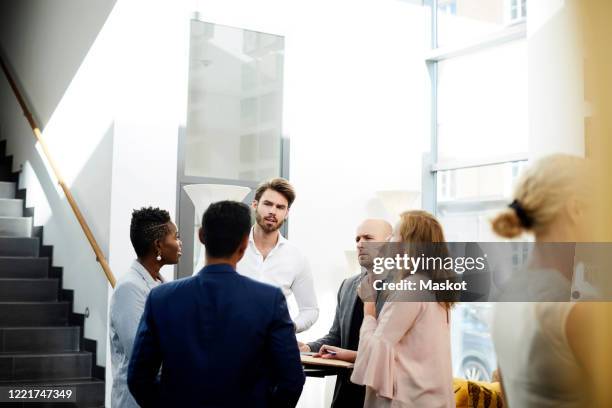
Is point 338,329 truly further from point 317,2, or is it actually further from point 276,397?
point 317,2

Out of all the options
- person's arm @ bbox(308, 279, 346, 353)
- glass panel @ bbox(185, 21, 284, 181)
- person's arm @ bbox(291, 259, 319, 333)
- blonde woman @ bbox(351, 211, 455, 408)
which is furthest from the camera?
glass panel @ bbox(185, 21, 284, 181)

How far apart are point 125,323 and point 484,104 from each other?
4647mm

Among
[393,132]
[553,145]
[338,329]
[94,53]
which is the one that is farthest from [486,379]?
[553,145]

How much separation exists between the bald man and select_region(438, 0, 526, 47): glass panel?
10.7 ft

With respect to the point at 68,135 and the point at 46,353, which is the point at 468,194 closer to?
the point at 68,135

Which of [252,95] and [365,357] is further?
[252,95]

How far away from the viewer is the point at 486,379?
20.0ft

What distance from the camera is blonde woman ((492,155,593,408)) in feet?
4.74

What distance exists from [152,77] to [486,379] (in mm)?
3483

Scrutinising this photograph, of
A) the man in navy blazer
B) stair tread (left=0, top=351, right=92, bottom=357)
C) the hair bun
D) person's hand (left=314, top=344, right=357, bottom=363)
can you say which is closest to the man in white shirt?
person's hand (left=314, top=344, right=357, bottom=363)

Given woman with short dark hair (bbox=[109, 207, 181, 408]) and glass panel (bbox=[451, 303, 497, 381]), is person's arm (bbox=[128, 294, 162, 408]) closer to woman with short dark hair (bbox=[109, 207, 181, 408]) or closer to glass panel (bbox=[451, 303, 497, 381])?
woman with short dark hair (bbox=[109, 207, 181, 408])

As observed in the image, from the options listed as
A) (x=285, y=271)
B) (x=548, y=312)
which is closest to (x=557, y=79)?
(x=548, y=312)

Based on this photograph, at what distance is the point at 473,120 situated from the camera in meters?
6.78

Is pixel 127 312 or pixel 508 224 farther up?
pixel 508 224
